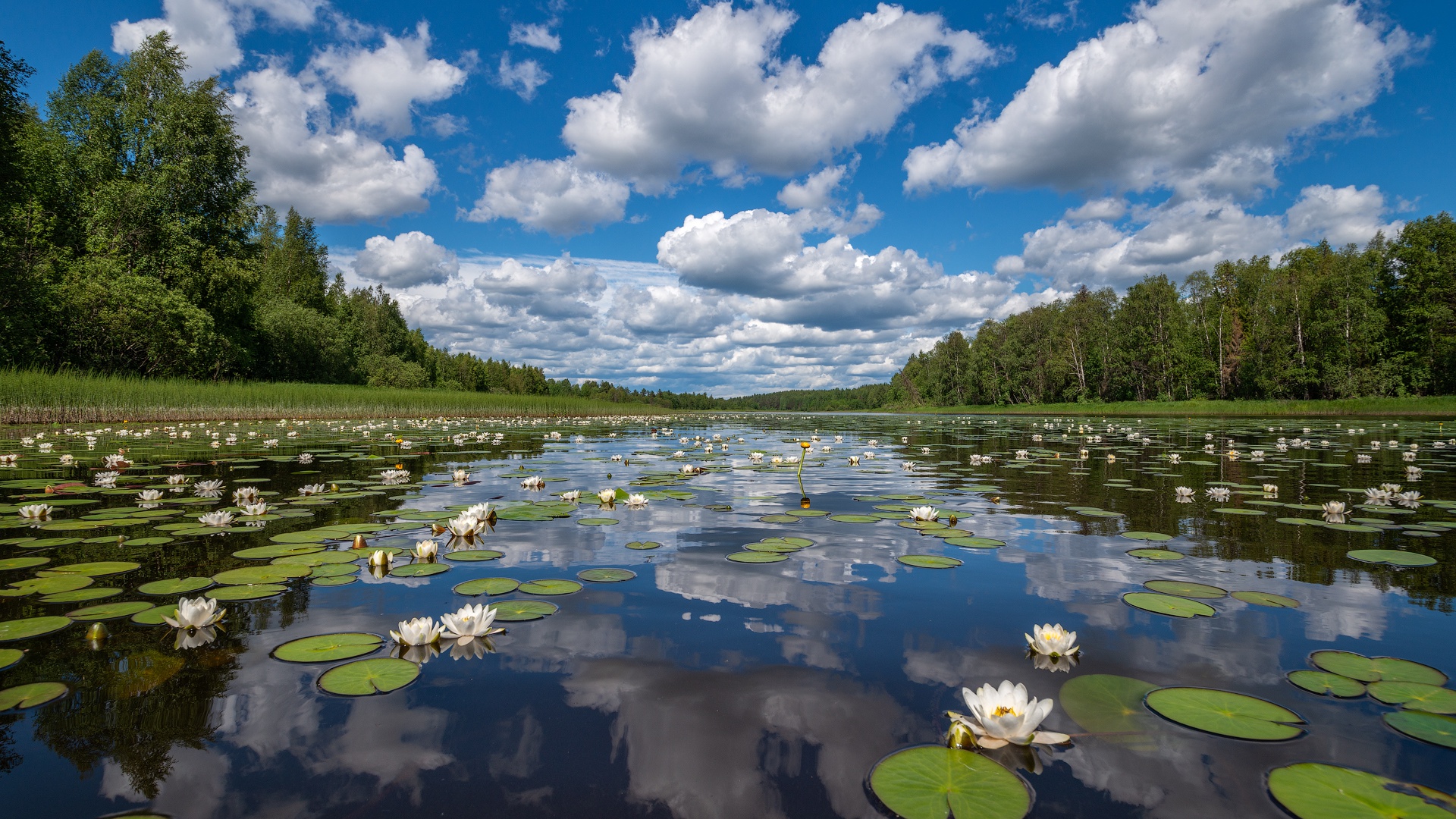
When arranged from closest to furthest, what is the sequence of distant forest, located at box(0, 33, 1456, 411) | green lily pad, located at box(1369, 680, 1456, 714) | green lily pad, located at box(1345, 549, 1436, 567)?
green lily pad, located at box(1369, 680, 1456, 714), green lily pad, located at box(1345, 549, 1436, 567), distant forest, located at box(0, 33, 1456, 411)

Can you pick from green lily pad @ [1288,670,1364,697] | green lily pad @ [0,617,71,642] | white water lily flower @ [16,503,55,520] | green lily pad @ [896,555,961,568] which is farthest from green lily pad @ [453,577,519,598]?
white water lily flower @ [16,503,55,520]

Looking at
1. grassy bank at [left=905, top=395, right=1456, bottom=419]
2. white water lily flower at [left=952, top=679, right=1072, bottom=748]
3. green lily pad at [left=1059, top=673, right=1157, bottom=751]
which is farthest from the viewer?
grassy bank at [left=905, top=395, right=1456, bottom=419]

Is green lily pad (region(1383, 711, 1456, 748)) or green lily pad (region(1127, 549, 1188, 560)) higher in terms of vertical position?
green lily pad (region(1383, 711, 1456, 748))

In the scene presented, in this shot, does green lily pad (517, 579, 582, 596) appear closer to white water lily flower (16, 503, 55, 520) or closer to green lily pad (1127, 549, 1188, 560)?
green lily pad (1127, 549, 1188, 560)

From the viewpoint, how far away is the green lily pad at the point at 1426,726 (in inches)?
72.7

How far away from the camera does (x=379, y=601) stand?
3.20 meters

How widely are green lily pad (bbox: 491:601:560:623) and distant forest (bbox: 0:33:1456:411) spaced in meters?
29.3

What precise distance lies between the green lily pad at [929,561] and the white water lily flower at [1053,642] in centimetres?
138

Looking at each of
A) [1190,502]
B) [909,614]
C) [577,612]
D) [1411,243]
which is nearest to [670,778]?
[577,612]

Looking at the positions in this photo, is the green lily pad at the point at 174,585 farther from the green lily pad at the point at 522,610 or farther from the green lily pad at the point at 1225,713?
the green lily pad at the point at 1225,713

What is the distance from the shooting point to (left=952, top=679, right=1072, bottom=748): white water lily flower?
179cm

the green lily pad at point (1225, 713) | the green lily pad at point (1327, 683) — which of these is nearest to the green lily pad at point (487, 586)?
the green lily pad at point (1225, 713)

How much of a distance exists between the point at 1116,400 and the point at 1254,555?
A: 75.3m

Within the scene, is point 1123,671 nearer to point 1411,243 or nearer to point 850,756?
point 850,756
